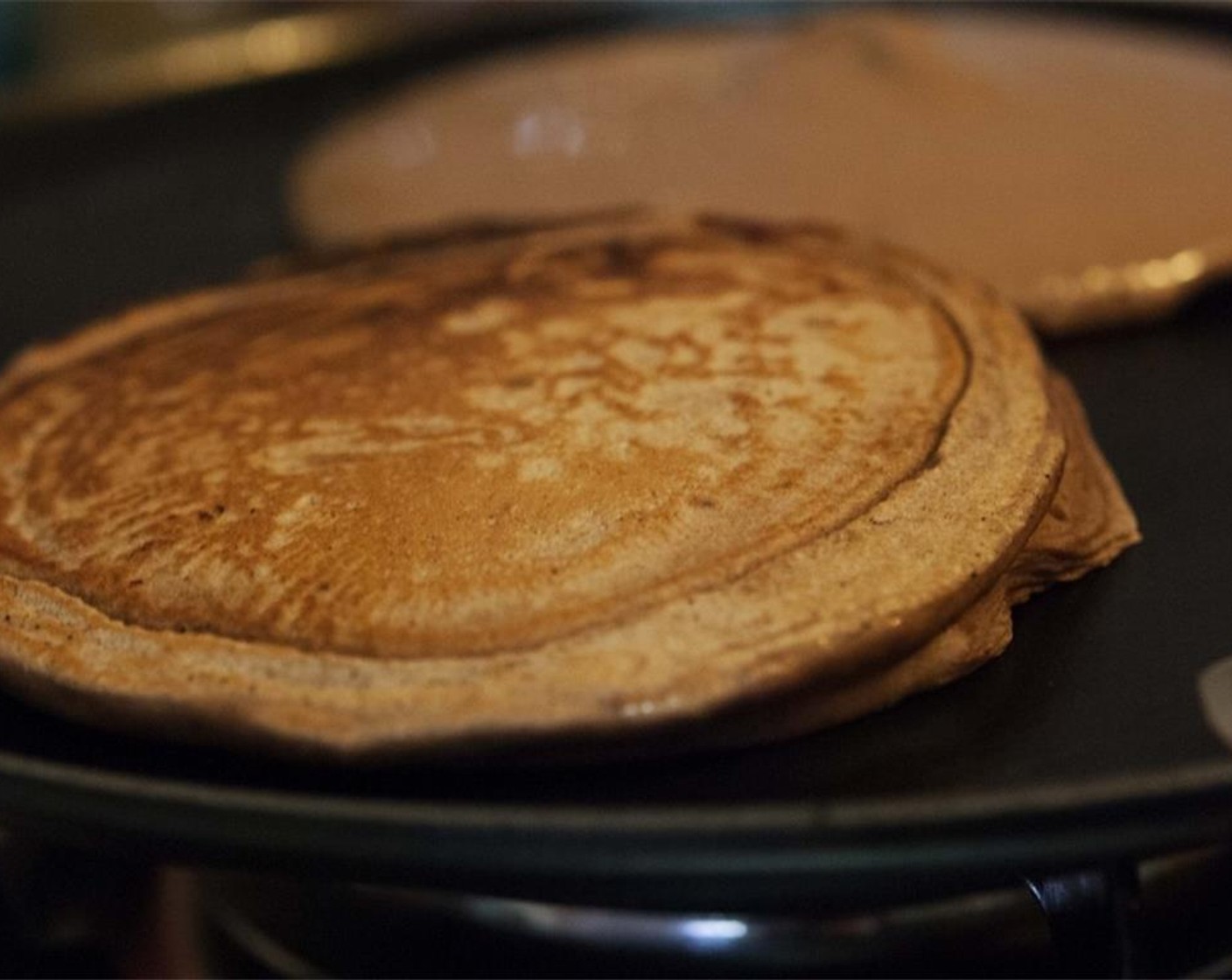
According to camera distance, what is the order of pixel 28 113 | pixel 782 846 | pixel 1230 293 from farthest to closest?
pixel 28 113 → pixel 1230 293 → pixel 782 846

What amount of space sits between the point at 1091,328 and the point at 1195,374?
0.35 ft

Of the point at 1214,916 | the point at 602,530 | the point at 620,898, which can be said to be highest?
the point at 602,530

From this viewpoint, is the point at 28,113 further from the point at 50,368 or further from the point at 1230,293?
the point at 1230,293

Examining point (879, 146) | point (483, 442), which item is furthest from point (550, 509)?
point (879, 146)

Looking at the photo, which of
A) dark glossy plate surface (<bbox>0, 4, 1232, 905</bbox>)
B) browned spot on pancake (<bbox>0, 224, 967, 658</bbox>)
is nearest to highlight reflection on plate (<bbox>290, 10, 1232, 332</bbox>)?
browned spot on pancake (<bbox>0, 224, 967, 658</bbox>)

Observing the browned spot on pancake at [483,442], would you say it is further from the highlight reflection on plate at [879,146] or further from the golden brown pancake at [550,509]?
the highlight reflection on plate at [879,146]

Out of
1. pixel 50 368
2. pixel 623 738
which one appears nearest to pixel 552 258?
pixel 50 368

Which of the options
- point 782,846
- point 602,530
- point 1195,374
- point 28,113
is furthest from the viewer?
point 28,113

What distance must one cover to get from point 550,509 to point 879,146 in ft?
2.72

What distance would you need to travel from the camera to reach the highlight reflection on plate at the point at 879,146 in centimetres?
133

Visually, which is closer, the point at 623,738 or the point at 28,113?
the point at 623,738

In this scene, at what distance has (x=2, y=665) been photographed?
32.7 inches

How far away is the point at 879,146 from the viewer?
1.53 m

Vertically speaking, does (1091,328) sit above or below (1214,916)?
above
